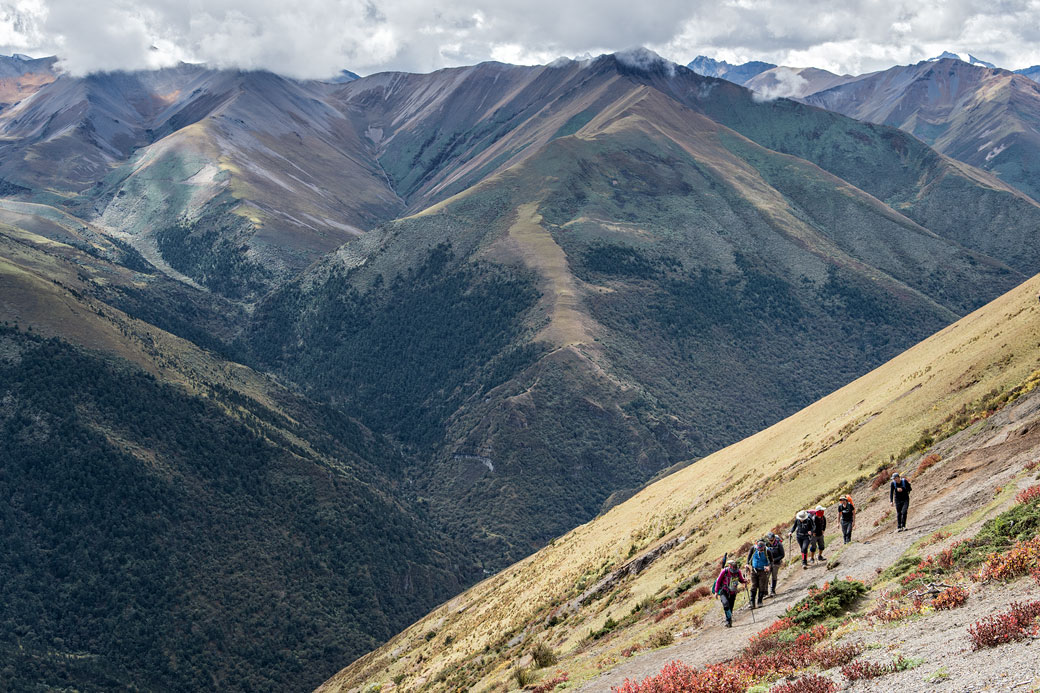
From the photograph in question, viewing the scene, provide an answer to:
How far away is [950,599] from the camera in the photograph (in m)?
18.7

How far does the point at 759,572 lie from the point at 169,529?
84402 mm

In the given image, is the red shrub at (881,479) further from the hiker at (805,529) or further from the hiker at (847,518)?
the hiker at (805,529)

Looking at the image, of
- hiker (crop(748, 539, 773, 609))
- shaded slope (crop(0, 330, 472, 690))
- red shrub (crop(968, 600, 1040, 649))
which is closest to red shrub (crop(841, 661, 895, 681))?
red shrub (crop(968, 600, 1040, 649))

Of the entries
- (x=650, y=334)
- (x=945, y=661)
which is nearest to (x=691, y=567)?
(x=945, y=661)

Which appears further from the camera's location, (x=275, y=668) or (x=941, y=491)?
(x=275, y=668)

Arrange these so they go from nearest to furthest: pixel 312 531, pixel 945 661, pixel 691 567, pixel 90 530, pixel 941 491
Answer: pixel 945 661
pixel 941 491
pixel 691 567
pixel 90 530
pixel 312 531

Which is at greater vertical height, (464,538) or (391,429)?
(391,429)

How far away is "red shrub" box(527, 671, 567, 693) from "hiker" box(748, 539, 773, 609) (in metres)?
6.68

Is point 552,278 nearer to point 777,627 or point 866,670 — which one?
point 777,627

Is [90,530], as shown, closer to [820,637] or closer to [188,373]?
[188,373]

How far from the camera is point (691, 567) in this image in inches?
1420

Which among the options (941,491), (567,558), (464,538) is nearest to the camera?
(941,491)

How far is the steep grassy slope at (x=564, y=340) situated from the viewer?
13088 centimetres

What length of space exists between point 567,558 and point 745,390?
101 m
